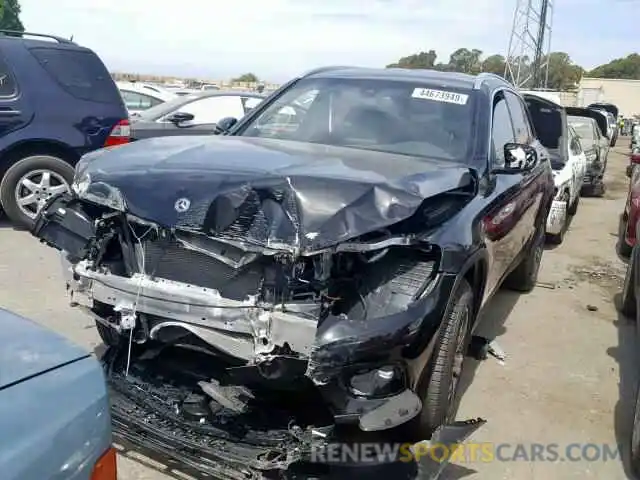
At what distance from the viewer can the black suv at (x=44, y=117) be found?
280 inches

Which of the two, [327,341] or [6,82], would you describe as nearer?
[327,341]

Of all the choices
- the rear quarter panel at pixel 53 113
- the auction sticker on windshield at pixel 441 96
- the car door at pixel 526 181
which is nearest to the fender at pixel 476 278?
the car door at pixel 526 181

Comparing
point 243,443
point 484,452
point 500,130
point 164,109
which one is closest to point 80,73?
point 164,109

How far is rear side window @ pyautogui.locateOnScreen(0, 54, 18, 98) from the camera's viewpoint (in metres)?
7.05

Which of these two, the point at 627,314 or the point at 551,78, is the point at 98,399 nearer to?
the point at 627,314

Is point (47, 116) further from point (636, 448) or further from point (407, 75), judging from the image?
point (636, 448)

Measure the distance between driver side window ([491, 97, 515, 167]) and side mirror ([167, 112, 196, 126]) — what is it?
4.98 meters

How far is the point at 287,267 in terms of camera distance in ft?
9.24

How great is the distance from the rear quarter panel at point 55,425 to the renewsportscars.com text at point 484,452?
1.37 metres

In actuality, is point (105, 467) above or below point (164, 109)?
below

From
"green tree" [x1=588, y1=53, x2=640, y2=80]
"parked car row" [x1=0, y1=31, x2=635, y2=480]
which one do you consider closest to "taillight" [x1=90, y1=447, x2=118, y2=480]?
"parked car row" [x1=0, y1=31, x2=635, y2=480]

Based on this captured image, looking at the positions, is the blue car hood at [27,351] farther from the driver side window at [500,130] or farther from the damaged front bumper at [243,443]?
the driver side window at [500,130]

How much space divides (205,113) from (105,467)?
8.66 m

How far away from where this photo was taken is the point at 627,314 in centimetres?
580
